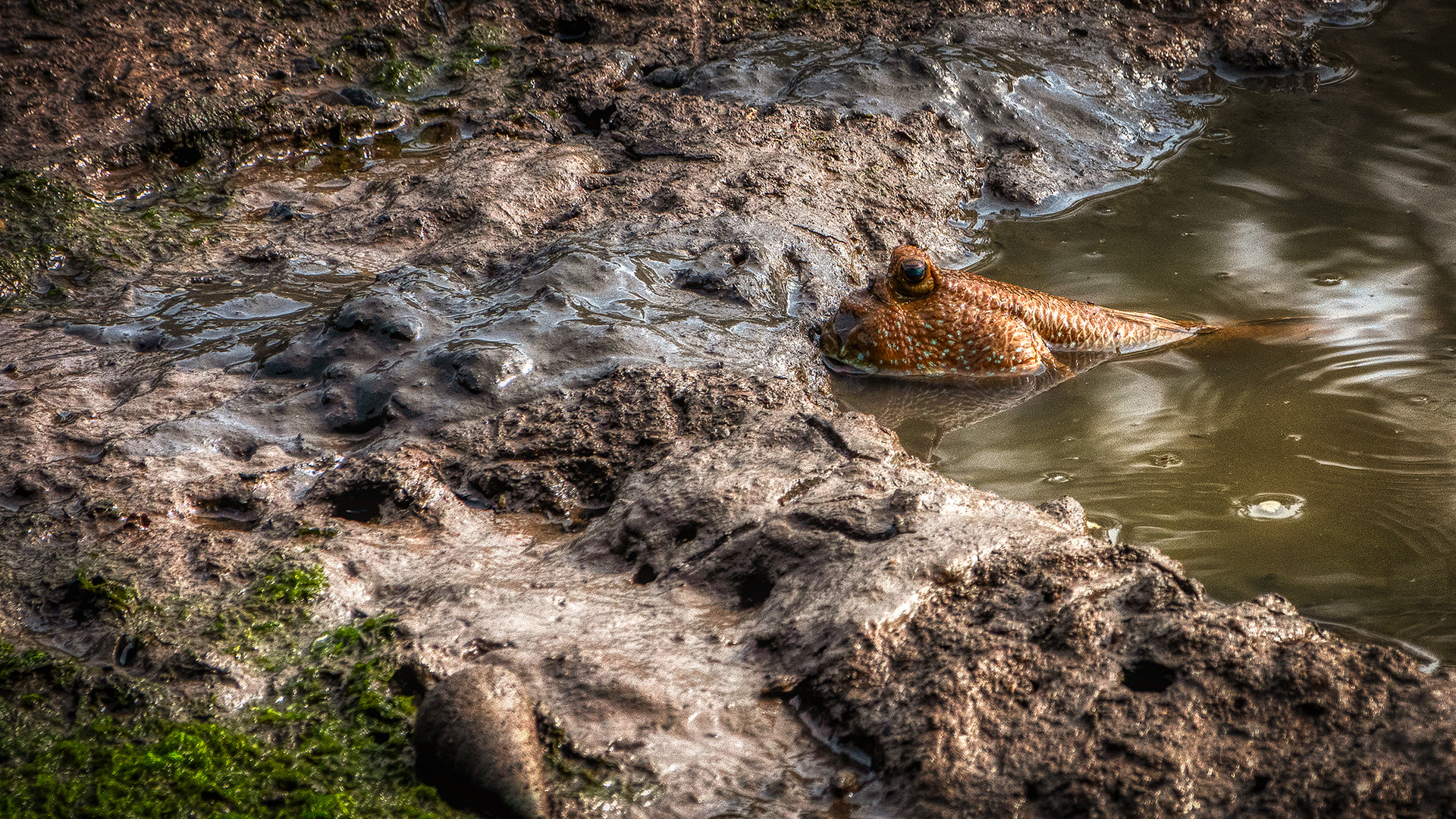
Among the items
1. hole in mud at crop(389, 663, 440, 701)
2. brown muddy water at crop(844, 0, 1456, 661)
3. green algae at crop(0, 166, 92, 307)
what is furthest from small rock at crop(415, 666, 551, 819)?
green algae at crop(0, 166, 92, 307)

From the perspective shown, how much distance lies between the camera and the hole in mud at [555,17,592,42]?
618 cm

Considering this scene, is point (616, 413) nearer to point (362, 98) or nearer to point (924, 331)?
point (924, 331)

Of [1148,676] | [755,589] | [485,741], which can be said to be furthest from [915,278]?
[485,741]

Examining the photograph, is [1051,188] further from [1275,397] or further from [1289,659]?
[1289,659]

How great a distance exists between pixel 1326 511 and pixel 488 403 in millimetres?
2556

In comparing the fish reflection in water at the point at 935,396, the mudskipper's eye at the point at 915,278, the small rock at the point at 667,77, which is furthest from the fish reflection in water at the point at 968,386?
the small rock at the point at 667,77

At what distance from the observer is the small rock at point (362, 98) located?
5.43m

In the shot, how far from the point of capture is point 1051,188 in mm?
5180

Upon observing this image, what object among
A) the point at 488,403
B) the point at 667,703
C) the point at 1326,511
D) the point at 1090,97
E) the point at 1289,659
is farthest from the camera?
the point at 1090,97

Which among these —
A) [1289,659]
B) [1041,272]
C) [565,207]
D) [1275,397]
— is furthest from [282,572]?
[1041,272]

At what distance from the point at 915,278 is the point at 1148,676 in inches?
81.9

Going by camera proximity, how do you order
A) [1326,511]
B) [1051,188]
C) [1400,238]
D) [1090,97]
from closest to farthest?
1. [1326,511]
2. [1400,238]
3. [1051,188]
4. [1090,97]

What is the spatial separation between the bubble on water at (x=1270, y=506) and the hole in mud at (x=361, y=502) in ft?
8.09

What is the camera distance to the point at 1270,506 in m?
2.82
